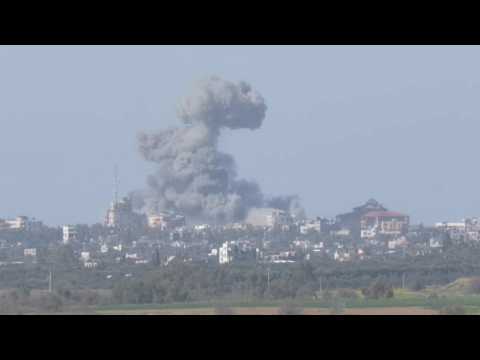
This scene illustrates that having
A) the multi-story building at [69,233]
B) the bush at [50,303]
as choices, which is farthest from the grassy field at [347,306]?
the multi-story building at [69,233]

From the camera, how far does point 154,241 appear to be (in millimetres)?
55281

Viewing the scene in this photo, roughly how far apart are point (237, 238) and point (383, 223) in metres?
6.96

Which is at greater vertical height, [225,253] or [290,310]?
[225,253]

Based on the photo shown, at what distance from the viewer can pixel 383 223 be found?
5778cm

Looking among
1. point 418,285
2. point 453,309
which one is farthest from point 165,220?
point 453,309

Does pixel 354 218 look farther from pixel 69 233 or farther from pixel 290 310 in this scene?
pixel 290 310

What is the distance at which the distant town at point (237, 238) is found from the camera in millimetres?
46000

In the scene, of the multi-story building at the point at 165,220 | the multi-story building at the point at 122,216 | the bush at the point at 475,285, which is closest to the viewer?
the bush at the point at 475,285

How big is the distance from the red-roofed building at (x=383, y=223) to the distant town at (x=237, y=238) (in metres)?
0.05

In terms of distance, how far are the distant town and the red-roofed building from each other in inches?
1.8

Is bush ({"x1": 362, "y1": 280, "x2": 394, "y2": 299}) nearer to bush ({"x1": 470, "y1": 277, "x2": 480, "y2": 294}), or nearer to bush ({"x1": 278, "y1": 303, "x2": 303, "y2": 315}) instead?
bush ({"x1": 470, "y1": 277, "x2": 480, "y2": 294})

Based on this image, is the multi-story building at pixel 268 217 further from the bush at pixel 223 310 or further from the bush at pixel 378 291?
the bush at pixel 223 310
